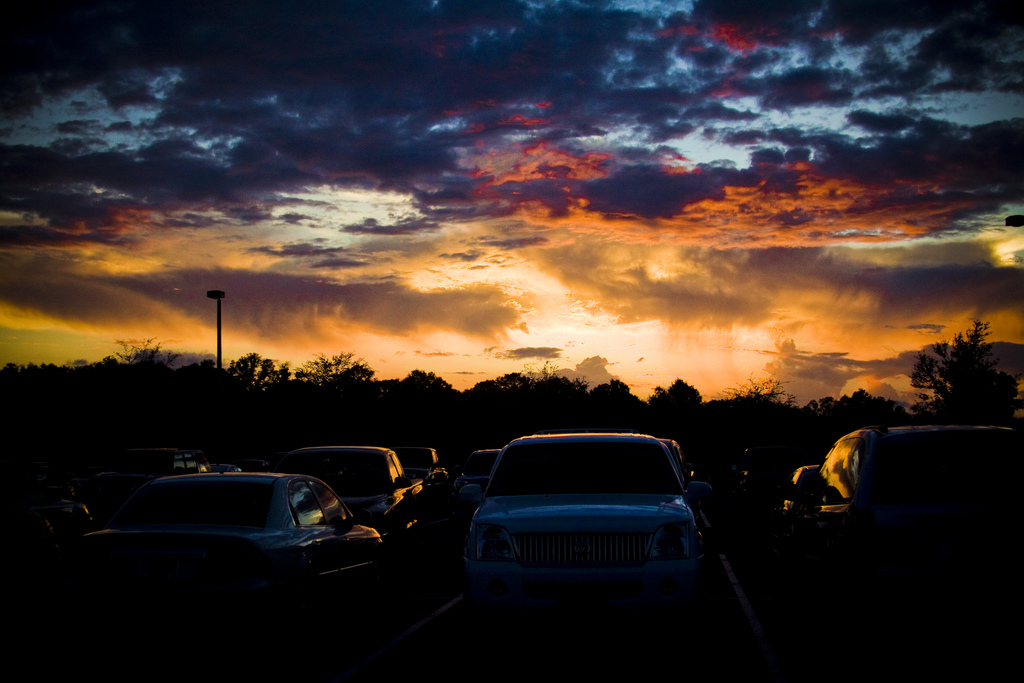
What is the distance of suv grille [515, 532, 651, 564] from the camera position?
7.12 m

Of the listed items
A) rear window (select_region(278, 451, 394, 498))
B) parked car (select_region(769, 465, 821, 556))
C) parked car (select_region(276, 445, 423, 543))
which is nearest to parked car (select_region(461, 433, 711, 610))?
parked car (select_region(769, 465, 821, 556))

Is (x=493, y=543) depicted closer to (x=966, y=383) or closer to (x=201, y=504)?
(x=201, y=504)

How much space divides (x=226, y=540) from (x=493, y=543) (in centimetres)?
212

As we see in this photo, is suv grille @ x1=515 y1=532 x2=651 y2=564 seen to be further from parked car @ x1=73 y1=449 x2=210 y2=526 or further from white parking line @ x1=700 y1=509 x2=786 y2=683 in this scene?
parked car @ x1=73 y1=449 x2=210 y2=526

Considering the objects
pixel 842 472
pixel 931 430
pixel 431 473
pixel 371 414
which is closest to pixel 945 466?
pixel 931 430

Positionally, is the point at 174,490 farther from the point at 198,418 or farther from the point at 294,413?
the point at 294,413

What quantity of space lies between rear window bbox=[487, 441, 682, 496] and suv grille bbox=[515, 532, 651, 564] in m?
1.26

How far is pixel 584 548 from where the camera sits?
23.4 feet

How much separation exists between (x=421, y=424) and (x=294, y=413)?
9.63 meters

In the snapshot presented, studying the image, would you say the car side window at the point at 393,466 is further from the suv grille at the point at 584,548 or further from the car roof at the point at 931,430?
the car roof at the point at 931,430

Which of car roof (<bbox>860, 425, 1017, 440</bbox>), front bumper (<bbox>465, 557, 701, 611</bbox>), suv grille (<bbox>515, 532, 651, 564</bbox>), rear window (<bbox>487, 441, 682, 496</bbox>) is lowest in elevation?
front bumper (<bbox>465, 557, 701, 611</bbox>)

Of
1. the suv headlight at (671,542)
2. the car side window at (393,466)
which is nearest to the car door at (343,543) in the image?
the suv headlight at (671,542)

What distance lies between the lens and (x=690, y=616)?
7062 mm

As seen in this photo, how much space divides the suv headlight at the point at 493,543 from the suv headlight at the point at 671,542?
1.17m
